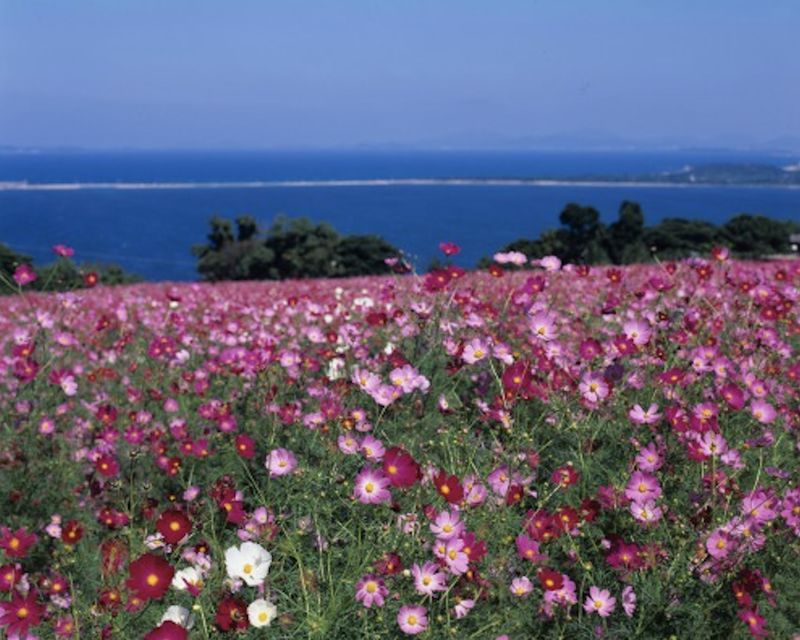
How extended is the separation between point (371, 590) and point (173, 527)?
0.52m

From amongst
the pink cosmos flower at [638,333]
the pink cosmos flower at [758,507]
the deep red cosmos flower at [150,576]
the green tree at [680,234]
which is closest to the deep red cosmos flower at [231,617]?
the deep red cosmos flower at [150,576]

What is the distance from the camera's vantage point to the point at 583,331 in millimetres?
5949

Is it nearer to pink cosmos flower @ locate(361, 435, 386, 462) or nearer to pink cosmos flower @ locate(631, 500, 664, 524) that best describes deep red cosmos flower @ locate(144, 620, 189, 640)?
pink cosmos flower @ locate(361, 435, 386, 462)

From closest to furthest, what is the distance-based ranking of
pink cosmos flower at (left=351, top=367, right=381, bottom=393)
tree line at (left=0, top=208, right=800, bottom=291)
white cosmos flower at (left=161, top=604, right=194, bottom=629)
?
1. white cosmos flower at (left=161, top=604, right=194, bottom=629)
2. pink cosmos flower at (left=351, top=367, right=381, bottom=393)
3. tree line at (left=0, top=208, right=800, bottom=291)

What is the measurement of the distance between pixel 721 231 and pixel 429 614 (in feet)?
119

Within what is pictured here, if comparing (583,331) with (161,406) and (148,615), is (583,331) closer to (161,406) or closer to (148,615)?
(161,406)

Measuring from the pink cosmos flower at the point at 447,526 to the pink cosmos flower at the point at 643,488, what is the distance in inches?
28.3

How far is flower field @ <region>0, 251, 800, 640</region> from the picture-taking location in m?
2.41

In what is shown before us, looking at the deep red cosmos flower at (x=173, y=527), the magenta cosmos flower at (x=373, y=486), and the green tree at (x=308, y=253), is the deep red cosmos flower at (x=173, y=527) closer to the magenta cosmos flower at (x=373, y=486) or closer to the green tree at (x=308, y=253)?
the magenta cosmos flower at (x=373, y=486)

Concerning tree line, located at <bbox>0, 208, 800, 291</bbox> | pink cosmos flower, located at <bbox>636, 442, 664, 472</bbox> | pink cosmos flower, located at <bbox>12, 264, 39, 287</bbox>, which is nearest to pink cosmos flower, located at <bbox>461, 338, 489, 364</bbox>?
pink cosmos flower, located at <bbox>636, 442, 664, 472</bbox>

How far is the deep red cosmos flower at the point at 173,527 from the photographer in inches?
84.9

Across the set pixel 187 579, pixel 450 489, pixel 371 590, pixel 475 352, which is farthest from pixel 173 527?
pixel 475 352

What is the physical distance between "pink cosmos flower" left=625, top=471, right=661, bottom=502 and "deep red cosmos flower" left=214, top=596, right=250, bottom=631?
134cm

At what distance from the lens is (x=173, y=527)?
2.19 m
